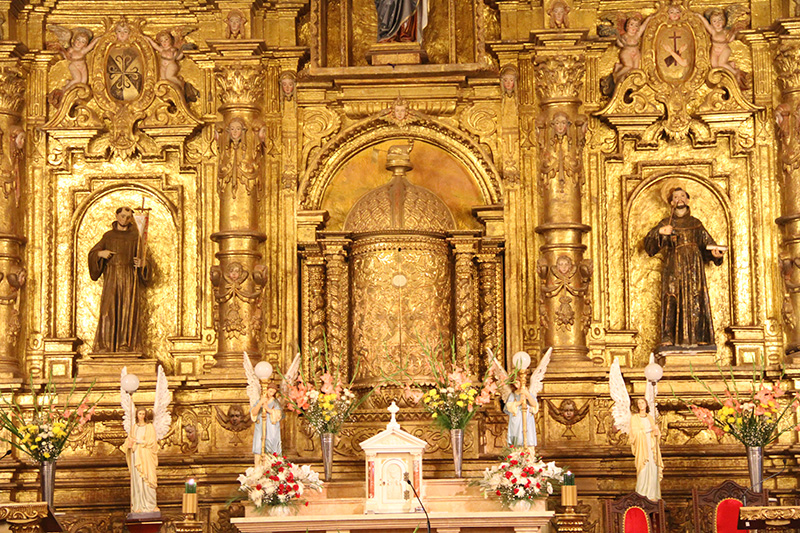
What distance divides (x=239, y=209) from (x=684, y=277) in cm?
542

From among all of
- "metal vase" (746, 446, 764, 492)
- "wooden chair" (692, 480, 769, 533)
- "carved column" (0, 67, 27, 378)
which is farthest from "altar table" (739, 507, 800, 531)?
"carved column" (0, 67, 27, 378)

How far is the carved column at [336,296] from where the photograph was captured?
57.9ft

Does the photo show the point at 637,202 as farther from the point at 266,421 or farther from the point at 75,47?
the point at 75,47

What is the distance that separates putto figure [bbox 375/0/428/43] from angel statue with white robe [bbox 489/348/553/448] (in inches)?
176

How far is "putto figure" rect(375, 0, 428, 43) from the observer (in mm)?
17797

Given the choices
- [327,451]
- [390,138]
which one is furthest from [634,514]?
[390,138]

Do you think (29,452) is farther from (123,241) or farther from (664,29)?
(664,29)

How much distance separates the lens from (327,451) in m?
15.9

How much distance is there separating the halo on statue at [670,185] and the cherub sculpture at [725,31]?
1386mm

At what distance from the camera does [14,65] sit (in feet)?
58.3

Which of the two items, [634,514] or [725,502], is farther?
[725,502]

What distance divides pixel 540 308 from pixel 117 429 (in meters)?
5.32

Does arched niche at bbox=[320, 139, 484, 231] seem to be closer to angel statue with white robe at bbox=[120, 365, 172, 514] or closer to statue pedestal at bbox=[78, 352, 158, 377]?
statue pedestal at bbox=[78, 352, 158, 377]

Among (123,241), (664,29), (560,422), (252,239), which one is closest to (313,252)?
(252,239)
